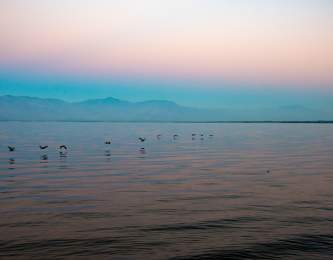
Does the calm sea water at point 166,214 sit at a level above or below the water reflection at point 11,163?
below

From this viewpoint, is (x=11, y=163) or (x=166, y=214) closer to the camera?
(x=166, y=214)

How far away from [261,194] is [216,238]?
8.46m

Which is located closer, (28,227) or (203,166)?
(28,227)

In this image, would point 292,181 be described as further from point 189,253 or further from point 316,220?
point 189,253

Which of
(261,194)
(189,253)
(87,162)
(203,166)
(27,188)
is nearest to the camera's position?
(189,253)

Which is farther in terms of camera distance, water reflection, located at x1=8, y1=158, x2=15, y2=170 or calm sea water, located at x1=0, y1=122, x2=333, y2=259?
water reflection, located at x1=8, y1=158, x2=15, y2=170

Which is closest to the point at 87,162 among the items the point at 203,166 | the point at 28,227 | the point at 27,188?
the point at 203,166

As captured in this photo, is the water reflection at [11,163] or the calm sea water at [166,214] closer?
the calm sea water at [166,214]

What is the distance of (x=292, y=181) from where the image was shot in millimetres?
26547

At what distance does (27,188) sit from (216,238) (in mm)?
13280

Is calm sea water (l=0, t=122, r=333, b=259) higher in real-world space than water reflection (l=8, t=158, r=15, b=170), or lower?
lower

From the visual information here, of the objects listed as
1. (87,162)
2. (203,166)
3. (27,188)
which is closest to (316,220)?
(27,188)

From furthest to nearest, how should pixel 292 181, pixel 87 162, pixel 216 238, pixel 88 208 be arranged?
1. pixel 87 162
2. pixel 292 181
3. pixel 88 208
4. pixel 216 238

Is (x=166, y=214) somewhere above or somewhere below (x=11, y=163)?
below
